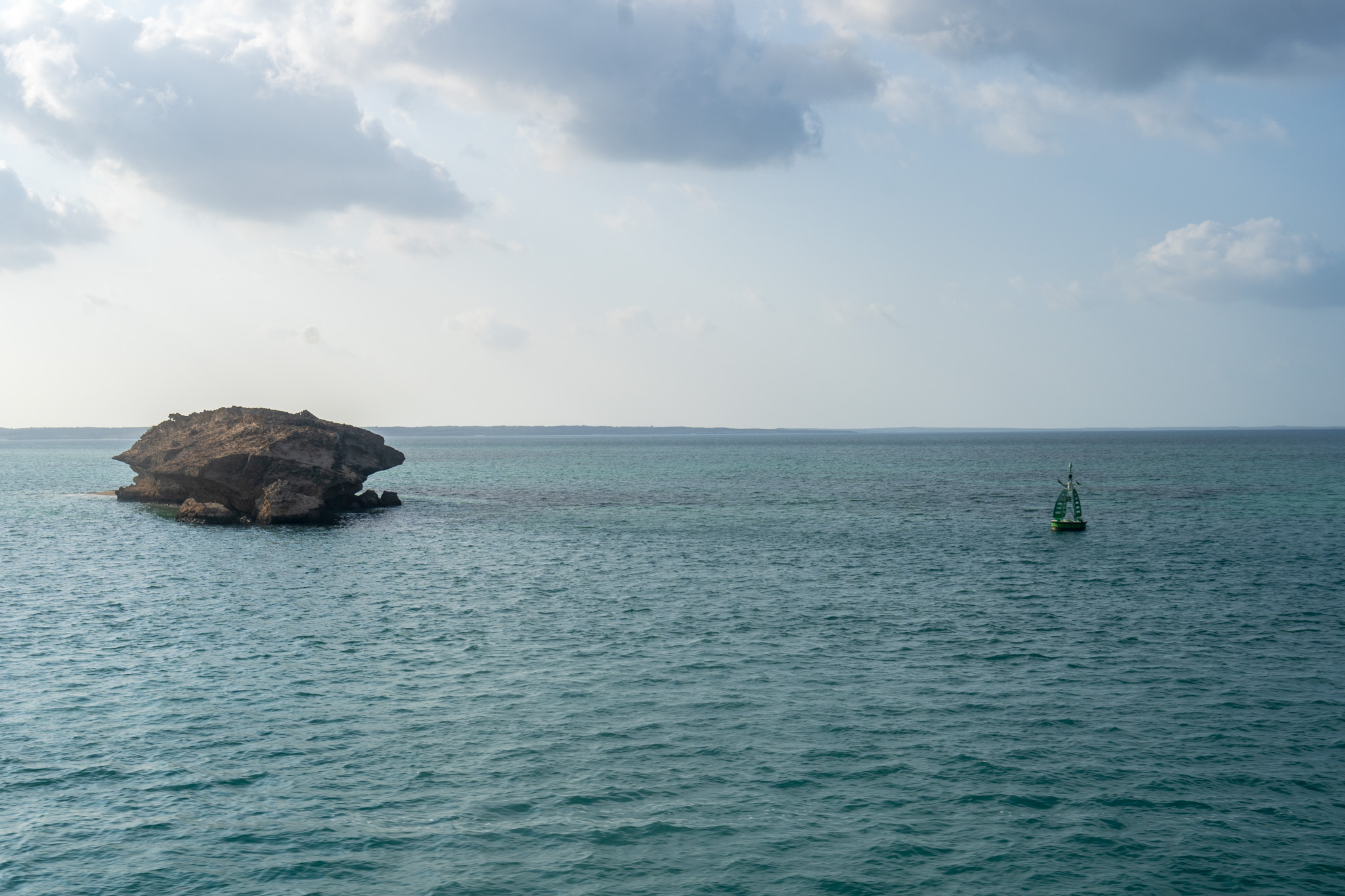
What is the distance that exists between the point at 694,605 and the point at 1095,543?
92.2 feet

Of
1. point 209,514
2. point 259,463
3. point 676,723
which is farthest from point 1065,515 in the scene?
point 209,514

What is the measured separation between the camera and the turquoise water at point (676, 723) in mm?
13836

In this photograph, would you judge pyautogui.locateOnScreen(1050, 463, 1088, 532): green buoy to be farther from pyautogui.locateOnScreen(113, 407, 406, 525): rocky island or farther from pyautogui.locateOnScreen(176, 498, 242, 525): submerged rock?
pyautogui.locateOnScreen(176, 498, 242, 525): submerged rock

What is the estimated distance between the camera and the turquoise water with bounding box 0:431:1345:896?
13836 mm

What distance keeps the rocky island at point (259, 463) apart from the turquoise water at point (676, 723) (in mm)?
16112

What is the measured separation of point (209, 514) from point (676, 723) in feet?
173

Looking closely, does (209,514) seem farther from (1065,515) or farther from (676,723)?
(1065,515)

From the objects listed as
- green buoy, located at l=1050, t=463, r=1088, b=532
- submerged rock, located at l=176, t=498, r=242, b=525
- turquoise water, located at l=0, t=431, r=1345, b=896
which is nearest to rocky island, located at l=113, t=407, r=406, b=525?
submerged rock, located at l=176, t=498, r=242, b=525

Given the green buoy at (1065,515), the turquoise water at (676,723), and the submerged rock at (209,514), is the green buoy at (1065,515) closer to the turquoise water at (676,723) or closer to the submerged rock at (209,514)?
the turquoise water at (676,723)

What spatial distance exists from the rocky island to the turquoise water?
16.1 meters

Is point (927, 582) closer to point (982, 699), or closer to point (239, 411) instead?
point (982, 699)

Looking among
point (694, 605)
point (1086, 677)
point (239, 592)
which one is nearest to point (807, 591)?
point (694, 605)

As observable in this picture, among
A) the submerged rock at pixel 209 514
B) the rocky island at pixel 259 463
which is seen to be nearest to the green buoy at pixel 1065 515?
the rocky island at pixel 259 463

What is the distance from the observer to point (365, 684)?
75.2 feet
